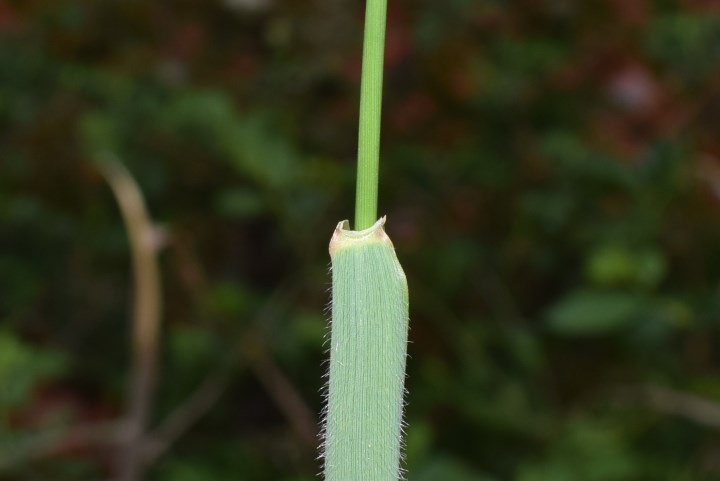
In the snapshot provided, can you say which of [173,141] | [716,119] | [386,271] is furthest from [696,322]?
[386,271]

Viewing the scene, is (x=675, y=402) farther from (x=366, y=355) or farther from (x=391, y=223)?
(x=366, y=355)

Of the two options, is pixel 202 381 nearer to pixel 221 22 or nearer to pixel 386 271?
pixel 221 22

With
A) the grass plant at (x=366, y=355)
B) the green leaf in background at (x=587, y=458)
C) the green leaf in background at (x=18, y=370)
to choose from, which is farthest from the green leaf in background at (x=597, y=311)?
the grass plant at (x=366, y=355)

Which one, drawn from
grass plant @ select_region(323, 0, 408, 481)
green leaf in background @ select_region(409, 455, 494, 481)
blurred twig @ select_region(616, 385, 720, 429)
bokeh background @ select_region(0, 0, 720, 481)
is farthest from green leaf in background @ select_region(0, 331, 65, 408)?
grass plant @ select_region(323, 0, 408, 481)

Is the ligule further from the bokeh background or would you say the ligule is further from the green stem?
the bokeh background

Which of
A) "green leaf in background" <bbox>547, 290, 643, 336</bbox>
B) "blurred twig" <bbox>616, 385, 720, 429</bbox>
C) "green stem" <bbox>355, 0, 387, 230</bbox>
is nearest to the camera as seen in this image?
"green stem" <bbox>355, 0, 387, 230</bbox>

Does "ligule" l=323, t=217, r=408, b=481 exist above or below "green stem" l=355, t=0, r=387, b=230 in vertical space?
Answer: below
